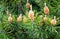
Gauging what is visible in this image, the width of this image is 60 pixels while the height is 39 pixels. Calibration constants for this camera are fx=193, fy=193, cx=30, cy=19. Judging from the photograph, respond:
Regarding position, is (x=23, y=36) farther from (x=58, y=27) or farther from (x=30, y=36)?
(x=58, y=27)

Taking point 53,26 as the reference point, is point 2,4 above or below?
above

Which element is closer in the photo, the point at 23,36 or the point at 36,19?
the point at 36,19

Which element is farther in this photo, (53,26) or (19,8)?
(19,8)

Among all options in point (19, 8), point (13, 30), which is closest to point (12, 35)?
point (13, 30)

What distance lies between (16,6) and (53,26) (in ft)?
0.88

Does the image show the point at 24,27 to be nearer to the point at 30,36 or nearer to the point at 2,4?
the point at 30,36

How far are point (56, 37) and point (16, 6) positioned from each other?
0.29m

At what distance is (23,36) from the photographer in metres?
1.11

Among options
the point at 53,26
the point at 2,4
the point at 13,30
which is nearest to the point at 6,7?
the point at 2,4

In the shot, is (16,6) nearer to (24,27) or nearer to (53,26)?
(24,27)

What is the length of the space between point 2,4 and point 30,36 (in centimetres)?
26

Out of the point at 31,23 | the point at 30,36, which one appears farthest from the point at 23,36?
the point at 31,23

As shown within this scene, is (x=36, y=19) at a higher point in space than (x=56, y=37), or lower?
higher

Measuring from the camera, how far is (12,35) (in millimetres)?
1087
